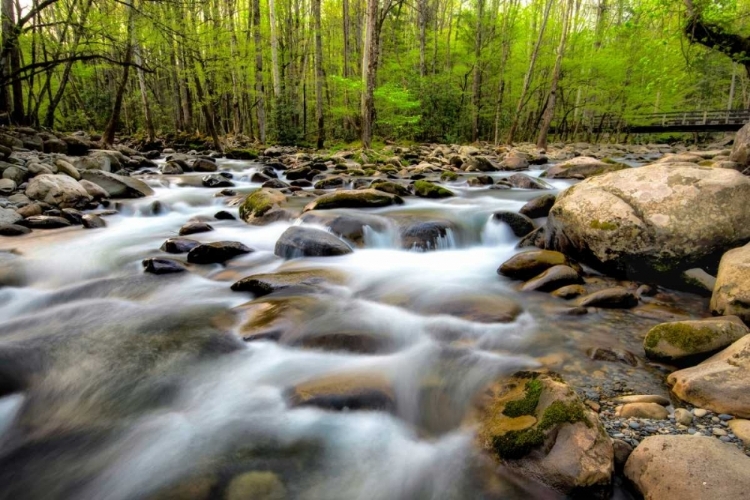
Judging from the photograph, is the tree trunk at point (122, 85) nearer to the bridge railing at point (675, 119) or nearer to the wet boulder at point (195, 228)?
the wet boulder at point (195, 228)

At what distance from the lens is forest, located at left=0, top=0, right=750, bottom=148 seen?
13.0 meters

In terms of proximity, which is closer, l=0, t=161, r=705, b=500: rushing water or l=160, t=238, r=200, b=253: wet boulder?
l=0, t=161, r=705, b=500: rushing water

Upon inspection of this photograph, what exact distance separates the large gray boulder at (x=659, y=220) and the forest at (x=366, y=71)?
681 centimetres

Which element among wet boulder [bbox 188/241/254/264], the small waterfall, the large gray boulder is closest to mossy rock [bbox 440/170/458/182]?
the small waterfall

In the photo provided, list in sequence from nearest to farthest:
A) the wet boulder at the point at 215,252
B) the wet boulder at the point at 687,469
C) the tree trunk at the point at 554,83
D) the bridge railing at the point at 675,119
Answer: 1. the wet boulder at the point at 687,469
2. the wet boulder at the point at 215,252
3. the tree trunk at the point at 554,83
4. the bridge railing at the point at 675,119

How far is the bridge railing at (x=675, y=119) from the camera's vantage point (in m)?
26.6

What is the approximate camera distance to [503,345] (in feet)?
11.5

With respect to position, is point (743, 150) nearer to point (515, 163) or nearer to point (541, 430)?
point (515, 163)

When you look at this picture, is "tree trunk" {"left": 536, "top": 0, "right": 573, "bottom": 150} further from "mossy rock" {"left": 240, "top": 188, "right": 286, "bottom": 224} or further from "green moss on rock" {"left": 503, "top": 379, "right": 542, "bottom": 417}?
"green moss on rock" {"left": 503, "top": 379, "right": 542, "bottom": 417}

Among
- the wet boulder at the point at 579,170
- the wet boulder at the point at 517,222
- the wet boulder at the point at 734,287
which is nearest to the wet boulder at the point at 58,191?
the wet boulder at the point at 517,222

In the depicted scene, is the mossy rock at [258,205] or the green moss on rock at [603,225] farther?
the mossy rock at [258,205]

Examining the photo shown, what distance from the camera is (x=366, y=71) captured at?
13000mm

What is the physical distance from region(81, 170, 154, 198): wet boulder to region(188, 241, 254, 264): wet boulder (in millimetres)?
4453

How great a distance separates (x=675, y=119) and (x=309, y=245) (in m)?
32.9
